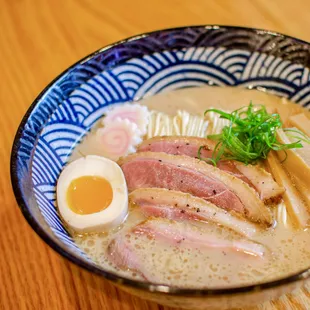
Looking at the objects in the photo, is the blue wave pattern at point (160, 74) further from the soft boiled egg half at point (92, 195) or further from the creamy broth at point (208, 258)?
the creamy broth at point (208, 258)

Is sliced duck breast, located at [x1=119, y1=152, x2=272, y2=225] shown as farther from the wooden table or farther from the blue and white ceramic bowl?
the wooden table

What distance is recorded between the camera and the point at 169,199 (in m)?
1.47

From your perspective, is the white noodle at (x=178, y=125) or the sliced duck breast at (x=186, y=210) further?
the white noodle at (x=178, y=125)

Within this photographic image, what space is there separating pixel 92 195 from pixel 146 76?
720mm

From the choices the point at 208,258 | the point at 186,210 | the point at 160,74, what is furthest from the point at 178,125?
the point at 208,258

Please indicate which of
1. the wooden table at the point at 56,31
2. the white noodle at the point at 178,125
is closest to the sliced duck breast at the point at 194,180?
the white noodle at the point at 178,125

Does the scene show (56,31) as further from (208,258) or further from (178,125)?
(208,258)

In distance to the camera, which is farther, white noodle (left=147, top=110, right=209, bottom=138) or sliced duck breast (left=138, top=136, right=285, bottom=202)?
white noodle (left=147, top=110, right=209, bottom=138)

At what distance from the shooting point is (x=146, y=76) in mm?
2004

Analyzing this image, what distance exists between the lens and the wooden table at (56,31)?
1.61m

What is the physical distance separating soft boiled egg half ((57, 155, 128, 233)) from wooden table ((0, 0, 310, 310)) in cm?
18

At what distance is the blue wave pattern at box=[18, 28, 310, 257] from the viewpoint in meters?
1.78

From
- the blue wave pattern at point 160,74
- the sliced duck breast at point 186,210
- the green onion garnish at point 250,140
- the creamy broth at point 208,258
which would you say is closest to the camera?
the creamy broth at point 208,258

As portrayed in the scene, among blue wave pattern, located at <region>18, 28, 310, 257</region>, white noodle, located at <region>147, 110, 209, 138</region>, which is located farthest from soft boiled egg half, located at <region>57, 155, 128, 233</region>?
white noodle, located at <region>147, 110, 209, 138</region>
